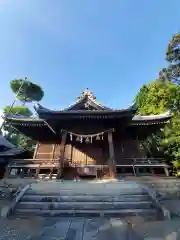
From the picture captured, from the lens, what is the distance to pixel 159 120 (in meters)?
12.5

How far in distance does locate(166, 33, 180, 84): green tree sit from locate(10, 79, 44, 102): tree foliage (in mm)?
28353

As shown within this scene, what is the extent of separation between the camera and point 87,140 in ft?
39.5

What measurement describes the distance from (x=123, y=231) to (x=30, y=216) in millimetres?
2922

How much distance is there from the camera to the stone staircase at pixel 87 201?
506 centimetres

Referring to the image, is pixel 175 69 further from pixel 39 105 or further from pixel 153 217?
pixel 153 217

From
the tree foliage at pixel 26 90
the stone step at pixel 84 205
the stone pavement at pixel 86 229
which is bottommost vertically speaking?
the stone pavement at pixel 86 229

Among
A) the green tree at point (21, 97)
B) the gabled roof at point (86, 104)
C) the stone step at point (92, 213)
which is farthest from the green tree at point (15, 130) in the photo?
the stone step at point (92, 213)

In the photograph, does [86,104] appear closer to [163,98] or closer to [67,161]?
[67,161]

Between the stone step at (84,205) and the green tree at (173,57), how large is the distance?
21201 millimetres

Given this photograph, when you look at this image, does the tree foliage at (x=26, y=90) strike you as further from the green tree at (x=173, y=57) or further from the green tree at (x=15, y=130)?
the green tree at (x=173, y=57)

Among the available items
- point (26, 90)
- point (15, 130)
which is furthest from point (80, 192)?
point (26, 90)

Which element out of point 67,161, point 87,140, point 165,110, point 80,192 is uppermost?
point 165,110

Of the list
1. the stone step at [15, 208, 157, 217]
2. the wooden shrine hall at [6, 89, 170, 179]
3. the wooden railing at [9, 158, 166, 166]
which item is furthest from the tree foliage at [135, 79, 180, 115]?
the stone step at [15, 208, 157, 217]

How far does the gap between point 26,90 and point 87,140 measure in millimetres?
30207
